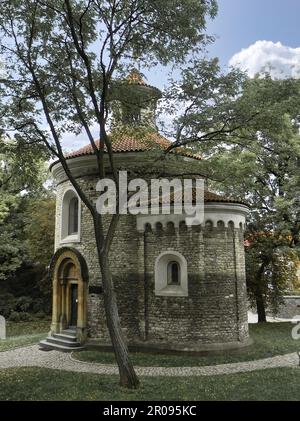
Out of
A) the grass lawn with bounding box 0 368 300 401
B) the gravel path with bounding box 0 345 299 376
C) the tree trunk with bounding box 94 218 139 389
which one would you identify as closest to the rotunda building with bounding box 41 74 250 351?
the gravel path with bounding box 0 345 299 376

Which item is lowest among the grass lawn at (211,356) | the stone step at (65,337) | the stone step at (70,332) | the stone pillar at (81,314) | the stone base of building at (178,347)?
the grass lawn at (211,356)

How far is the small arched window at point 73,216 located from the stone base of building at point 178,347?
4844mm

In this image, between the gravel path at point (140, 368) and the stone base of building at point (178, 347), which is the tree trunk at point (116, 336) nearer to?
the gravel path at point (140, 368)

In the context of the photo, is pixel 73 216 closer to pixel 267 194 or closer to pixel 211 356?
pixel 211 356

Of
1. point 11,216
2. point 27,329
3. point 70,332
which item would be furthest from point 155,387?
point 11,216

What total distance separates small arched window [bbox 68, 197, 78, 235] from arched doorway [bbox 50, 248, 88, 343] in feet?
4.19

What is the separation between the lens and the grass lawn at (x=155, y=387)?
8.28 m

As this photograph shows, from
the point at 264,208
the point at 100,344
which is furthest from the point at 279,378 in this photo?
the point at 264,208

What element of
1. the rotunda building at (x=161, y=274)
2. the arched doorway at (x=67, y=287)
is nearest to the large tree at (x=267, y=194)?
the rotunda building at (x=161, y=274)

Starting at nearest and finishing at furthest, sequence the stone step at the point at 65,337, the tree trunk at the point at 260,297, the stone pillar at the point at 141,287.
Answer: the stone pillar at the point at 141,287 < the stone step at the point at 65,337 < the tree trunk at the point at 260,297

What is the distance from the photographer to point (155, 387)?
916 cm
